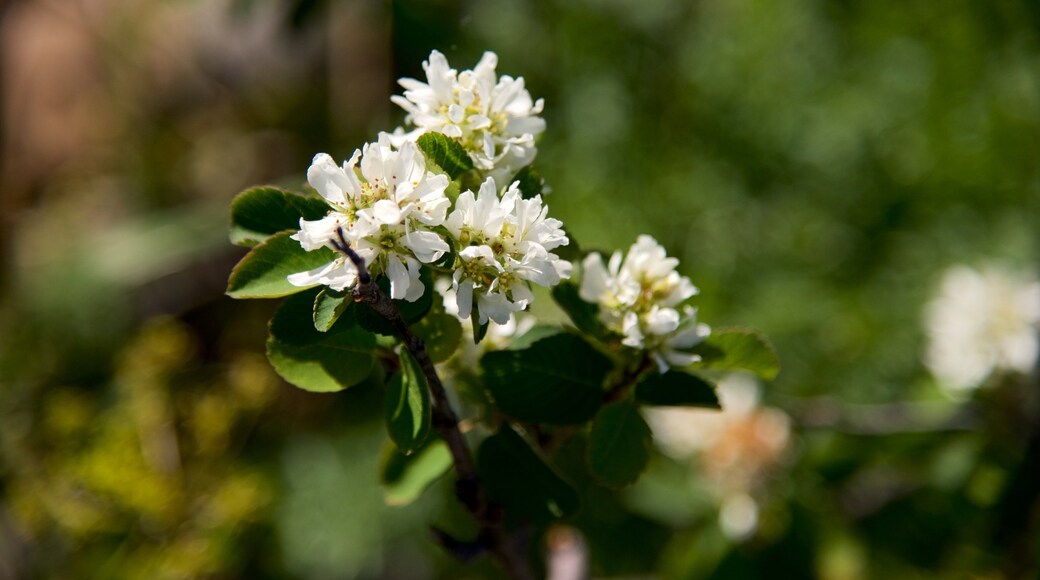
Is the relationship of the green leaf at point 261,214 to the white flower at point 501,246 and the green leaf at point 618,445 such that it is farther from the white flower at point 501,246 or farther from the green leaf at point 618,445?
the green leaf at point 618,445

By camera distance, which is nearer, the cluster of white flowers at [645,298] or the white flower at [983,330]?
the cluster of white flowers at [645,298]

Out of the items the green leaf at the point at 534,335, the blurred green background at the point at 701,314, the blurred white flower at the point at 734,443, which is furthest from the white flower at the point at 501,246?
the blurred white flower at the point at 734,443

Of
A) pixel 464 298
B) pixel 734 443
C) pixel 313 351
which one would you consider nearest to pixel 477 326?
pixel 464 298

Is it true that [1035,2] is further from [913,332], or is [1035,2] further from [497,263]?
[497,263]

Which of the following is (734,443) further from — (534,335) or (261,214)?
(261,214)

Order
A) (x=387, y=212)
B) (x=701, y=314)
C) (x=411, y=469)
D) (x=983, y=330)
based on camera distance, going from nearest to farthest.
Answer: (x=387, y=212) < (x=411, y=469) < (x=983, y=330) < (x=701, y=314)

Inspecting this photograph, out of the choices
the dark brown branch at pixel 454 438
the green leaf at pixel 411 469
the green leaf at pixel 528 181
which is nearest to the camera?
the dark brown branch at pixel 454 438
